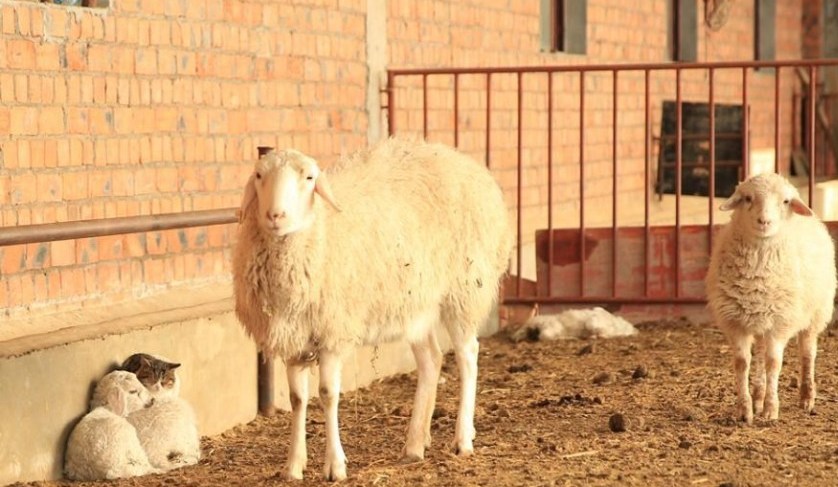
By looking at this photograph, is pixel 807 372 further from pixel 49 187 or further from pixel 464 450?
A: pixel 49 187

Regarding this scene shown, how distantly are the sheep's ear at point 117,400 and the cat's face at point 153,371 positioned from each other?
0.55 feet

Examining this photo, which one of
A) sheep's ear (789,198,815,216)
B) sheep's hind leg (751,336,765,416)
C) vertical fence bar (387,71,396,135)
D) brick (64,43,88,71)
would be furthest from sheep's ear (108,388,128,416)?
vertical fence bar (387,71,396,135)

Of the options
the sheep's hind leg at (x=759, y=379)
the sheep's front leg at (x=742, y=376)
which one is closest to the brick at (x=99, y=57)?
the sheep's front leg at (x=742, y=376)

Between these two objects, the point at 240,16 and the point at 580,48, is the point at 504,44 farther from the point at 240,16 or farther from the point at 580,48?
the point at 240,16

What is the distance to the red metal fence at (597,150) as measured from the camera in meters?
9.72

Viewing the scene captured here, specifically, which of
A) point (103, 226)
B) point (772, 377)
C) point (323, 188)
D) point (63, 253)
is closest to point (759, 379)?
Answer: point (772, 377)

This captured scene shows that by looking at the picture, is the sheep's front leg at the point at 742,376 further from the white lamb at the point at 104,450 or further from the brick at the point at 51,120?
the brick at the point at 51,120

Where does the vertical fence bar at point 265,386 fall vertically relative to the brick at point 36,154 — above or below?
below

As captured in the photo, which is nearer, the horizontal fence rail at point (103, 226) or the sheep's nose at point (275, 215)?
the sheep's nose at point (275, 215)

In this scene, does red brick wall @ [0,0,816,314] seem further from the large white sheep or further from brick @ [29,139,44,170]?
the large white sheep

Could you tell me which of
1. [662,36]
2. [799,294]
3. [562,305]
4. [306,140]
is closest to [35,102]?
[306,140]

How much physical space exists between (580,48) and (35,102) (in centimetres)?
781

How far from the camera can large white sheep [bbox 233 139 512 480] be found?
5570 millimetres

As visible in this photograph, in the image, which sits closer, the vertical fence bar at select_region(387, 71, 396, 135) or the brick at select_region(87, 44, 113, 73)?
the brick at select_region(87, 44, 113, 73)
